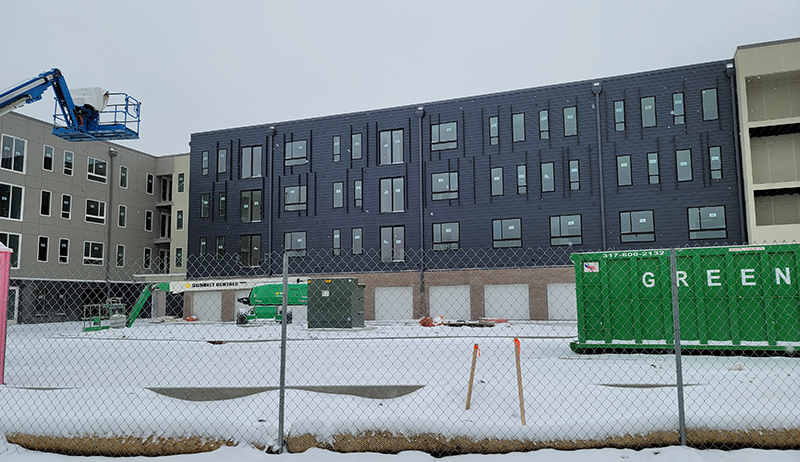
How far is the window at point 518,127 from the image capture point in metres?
34.2

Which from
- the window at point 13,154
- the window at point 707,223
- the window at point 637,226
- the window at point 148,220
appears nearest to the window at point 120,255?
the window at point 148,220

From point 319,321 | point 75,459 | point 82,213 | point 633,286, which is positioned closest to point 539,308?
point 319,321

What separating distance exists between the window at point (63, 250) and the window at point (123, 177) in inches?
255

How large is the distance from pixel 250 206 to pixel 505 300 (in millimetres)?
18808

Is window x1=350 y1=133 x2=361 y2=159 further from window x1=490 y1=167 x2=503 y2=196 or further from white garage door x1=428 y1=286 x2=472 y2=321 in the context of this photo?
white garage door x1=428 y1=286 x2=472 y2=321

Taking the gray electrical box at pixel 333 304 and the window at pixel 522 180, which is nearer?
the gray electrical box at pixel 333 304

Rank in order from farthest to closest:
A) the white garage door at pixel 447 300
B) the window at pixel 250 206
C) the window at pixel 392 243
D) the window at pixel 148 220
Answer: the window at pixel 148 220, the window at pixel 250 206, the window at pixel 392 243, the white garage door at pixel 447 300

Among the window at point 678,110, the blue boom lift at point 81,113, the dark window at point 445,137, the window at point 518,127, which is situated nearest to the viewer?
the blue boom lift at point 81,113

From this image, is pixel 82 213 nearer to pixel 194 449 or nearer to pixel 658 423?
pixel 194 449

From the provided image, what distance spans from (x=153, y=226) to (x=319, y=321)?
1031 inches

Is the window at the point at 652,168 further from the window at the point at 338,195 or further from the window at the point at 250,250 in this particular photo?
the window at the point at 250,250

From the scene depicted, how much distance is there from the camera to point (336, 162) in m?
37.7

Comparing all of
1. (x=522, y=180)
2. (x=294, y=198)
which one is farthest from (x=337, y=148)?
(x=522, y=180)

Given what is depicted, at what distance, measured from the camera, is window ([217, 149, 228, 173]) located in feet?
132
